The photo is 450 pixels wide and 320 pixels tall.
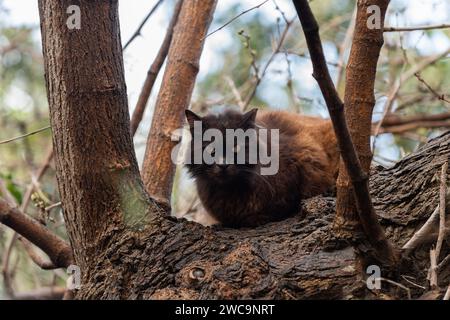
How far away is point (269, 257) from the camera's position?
2912 mm

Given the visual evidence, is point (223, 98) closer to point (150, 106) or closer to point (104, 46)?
point (150, 106)

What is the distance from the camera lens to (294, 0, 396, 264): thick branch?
219 cm

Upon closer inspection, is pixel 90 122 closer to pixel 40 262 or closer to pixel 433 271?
pixel 40 262

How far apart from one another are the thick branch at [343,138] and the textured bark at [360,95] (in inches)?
6.2

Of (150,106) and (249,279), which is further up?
(150,106)

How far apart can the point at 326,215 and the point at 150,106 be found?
3814 millimetres

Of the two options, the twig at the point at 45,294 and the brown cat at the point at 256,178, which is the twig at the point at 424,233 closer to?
the brown cat at the point at 256,178

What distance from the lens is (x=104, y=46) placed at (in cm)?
294

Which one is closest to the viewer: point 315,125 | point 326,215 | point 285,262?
point 285,262

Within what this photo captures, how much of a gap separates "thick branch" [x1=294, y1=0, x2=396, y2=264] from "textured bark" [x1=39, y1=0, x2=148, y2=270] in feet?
3.67

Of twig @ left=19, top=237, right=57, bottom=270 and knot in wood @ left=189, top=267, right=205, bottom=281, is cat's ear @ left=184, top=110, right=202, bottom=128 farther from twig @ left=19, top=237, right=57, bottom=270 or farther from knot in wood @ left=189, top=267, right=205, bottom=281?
knot in wood @ left=189, top=267, right=205, bottom=281

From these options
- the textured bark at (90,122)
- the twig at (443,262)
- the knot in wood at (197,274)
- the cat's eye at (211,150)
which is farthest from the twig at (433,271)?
the cat's eye at (211,150)

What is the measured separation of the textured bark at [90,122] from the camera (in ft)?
9.52
